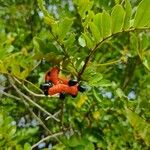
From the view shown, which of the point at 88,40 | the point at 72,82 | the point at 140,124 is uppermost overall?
the point at 88,40

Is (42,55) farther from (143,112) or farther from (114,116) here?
(114,116)

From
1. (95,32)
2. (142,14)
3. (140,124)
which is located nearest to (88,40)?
(95,32)

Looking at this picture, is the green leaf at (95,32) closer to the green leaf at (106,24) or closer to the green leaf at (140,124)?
the green leaf at (106,24)

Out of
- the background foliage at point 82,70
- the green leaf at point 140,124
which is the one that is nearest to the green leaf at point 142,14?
the background foliage at point 82,70

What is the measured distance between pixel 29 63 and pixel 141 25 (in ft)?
3.19

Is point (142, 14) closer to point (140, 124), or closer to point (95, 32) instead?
point (95, 32)

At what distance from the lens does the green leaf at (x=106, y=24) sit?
4.39 feet

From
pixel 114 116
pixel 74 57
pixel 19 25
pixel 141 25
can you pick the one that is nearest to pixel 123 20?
pixel 141 25

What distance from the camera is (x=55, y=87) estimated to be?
1.47 metres

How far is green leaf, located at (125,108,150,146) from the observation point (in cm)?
197

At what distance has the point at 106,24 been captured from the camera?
136 centimetres

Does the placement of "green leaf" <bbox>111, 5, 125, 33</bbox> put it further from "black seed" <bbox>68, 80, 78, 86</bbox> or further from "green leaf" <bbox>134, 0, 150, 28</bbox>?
"black seed" <bbox>68, 80, 78, 86</bbox>

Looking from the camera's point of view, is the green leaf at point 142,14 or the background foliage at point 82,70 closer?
the green leaf at point 142,14

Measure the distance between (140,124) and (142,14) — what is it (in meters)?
0.83
